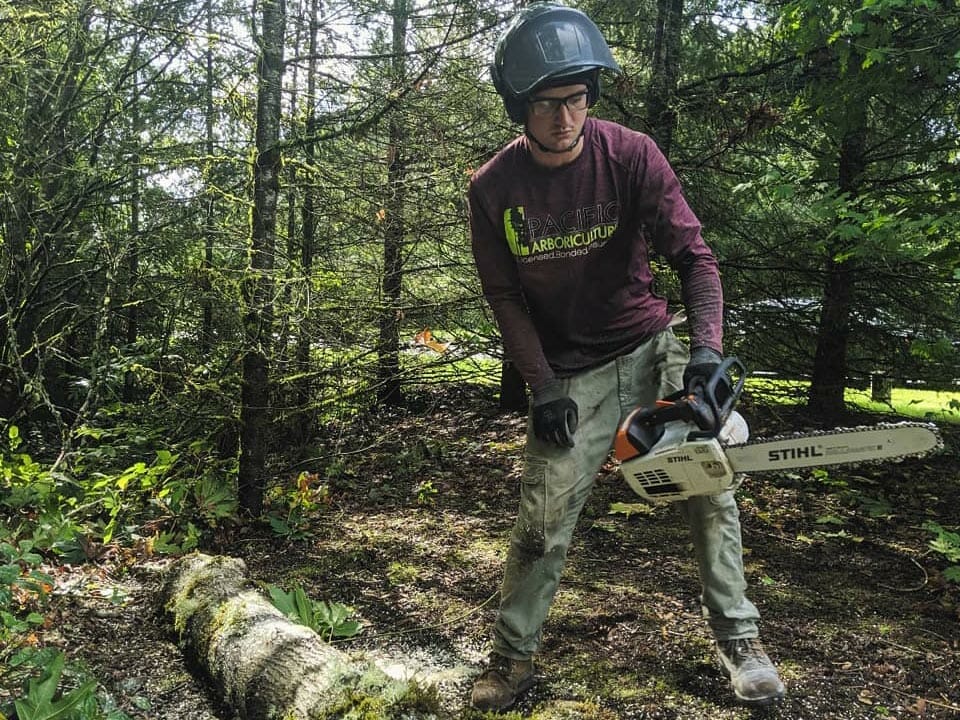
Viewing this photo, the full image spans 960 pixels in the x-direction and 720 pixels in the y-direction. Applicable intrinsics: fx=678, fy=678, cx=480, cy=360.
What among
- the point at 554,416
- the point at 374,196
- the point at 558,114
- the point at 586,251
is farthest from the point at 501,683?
the point at 374,196

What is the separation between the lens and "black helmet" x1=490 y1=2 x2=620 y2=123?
2361mm

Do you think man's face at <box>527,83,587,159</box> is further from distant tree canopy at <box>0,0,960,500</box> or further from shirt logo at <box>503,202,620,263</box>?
distant tree canopy at <box>0,0,960,500</box>

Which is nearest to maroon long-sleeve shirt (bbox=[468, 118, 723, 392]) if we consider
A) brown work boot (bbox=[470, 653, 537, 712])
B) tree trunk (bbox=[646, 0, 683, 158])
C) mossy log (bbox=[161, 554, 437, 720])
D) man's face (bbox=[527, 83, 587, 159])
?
man's face (bbox=[527, 83, 587, 159])

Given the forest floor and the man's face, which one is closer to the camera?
the man's face

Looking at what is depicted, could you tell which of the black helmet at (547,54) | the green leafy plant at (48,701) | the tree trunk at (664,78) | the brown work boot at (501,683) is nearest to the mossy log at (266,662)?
the brown work boot at (501,683)

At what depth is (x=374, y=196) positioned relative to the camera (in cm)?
530

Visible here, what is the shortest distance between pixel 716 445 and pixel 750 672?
879 mm

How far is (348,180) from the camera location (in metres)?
5.07

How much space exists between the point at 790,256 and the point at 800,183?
1542 millimetres

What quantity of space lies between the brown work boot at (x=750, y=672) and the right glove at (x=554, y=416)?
0.95 meters

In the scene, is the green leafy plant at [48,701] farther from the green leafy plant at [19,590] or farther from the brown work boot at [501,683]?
the brown work boot at [501,683]

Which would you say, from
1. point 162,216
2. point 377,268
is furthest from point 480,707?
point 162,216

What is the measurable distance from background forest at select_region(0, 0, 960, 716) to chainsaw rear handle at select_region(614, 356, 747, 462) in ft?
6.36

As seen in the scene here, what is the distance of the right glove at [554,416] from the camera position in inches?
98.7
